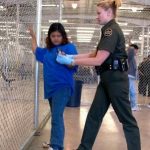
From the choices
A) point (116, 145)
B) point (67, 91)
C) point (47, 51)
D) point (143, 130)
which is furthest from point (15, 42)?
point (143, 130)

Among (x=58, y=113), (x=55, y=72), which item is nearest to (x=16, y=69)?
(x=55, y=72)

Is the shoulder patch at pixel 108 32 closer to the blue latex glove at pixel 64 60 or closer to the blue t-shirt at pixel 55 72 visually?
the blue latex glove at pixel 64 60

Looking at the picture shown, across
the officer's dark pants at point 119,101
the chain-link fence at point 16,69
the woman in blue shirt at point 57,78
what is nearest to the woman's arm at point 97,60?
the officer's dark pants at point 119,101

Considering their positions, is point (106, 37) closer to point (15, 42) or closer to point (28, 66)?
point (15, 42)

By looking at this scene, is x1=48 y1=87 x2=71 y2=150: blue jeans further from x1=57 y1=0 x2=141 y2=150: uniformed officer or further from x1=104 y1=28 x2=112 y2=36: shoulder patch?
x1=104 y1=28 x2=112 y2=36: shoulder patch

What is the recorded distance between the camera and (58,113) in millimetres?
4199

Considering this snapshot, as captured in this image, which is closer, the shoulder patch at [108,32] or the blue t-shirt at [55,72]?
the shoulder patch at [108,32]

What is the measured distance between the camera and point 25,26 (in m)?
4.66

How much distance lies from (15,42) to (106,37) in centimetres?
103

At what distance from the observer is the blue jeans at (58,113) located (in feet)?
13.7

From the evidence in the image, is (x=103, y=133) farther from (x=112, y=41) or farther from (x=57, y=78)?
(x=112, y=41)

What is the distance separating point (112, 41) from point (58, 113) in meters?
1.08

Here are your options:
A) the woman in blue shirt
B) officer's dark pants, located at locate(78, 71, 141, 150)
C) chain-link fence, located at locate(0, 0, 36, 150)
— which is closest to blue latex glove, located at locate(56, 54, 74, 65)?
the woman in blue shirt

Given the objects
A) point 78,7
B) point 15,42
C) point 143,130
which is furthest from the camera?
point 78,7
